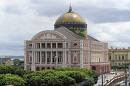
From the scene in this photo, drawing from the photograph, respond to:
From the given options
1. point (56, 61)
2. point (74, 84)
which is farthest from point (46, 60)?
point (74, 84)

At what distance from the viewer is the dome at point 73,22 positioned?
553 feet

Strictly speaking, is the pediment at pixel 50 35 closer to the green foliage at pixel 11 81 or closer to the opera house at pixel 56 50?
the opera house at pixel 56 50

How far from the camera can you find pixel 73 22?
6644 inches

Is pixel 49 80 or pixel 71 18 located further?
pixel 71 18

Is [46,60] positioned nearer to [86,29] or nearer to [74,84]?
[86,29]

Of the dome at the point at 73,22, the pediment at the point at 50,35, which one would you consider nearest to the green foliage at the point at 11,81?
the pediment at the point at 50,35

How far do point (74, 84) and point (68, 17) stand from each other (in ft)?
221

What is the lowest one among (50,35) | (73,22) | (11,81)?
(11,81)

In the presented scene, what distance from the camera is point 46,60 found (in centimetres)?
15638

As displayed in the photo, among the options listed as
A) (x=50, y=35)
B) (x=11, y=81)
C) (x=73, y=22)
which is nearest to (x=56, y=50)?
(x=50, y=35)

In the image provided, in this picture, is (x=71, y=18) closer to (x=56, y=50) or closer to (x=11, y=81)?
(x=56, y=50)

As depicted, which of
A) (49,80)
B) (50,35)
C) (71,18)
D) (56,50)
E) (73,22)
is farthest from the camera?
(73,22)

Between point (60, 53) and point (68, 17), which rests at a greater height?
point (68, 17)

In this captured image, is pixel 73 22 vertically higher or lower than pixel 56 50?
higher
